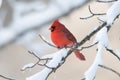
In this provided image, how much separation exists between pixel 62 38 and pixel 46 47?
250 centimetres

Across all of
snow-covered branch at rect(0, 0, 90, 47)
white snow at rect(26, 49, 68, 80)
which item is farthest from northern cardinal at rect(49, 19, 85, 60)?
snow-covered branch at rect(0, 0, 90, 47)

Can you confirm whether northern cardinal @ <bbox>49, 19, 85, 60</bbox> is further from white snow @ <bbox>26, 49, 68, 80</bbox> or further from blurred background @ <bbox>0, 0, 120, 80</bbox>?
blurred background @ <bbox>0, 0, 120, 80</bbox>

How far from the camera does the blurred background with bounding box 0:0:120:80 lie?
3.73 m

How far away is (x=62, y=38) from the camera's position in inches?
66.1

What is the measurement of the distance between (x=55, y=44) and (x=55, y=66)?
0.57ft

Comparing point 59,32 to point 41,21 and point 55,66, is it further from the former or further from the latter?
point 41,21

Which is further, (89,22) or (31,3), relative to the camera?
(31,3)

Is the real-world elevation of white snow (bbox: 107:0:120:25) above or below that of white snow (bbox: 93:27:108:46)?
above

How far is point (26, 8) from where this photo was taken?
17.3 ft

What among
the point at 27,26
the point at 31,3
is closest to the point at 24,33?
the point at 27,26

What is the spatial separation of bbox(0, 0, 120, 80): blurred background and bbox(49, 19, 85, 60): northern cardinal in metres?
1.67

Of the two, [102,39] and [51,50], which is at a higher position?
[102,39]

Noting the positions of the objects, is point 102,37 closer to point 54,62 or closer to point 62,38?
point 54,62

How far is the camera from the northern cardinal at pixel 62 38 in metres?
1.63
